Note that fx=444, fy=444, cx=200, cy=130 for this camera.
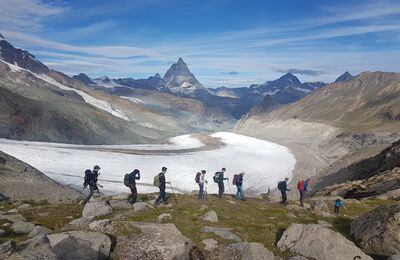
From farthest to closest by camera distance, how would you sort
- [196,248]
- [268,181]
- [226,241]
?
[268,181], [226,241], [196,248]

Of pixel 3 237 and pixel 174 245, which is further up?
pixel 174 245

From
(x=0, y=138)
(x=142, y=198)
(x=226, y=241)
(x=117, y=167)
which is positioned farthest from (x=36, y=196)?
(x=0, y=138)

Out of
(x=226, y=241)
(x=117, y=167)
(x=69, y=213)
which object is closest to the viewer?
(x=226, y=241)

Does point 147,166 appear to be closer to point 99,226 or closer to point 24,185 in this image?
point 24,185

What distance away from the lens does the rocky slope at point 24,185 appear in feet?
241

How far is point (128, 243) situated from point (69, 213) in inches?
640

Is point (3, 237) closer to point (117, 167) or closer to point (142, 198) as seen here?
point (142, 198)

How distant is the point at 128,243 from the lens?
2133 cm

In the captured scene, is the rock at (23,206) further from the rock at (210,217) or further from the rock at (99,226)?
the rock at (210,217)

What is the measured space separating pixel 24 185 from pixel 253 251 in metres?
64.0

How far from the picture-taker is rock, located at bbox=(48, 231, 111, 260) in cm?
1872

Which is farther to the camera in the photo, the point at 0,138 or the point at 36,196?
the point at 0,138

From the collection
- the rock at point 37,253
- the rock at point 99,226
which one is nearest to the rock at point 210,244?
the rock at point 99,226

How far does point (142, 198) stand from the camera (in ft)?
141
